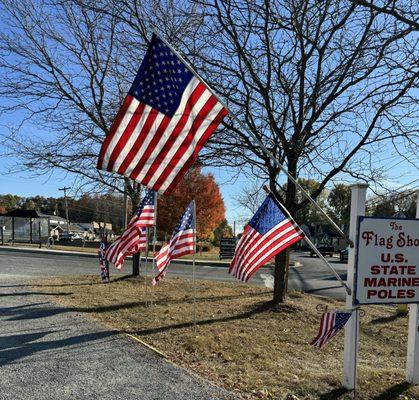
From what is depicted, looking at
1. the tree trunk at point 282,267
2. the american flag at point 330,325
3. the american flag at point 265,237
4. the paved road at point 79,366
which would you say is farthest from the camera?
the tree trunk at point 282,267

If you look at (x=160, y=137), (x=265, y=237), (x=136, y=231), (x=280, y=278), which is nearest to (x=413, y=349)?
(x=265, y=237)

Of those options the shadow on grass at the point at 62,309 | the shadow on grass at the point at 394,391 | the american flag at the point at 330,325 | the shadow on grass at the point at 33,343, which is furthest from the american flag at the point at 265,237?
the shadow on grass at the point at 62,309

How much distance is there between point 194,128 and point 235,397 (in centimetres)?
278

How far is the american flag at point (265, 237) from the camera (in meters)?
6.59

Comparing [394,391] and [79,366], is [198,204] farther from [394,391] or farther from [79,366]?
[394,391]

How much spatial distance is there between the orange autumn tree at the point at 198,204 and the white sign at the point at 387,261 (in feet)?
119

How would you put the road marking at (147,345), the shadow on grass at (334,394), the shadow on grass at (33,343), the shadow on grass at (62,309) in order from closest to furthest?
the shadow on grass at (334,394), the shadow on grass at (33,343), the road marking at (147,345), the shadow on grass at (62,309)

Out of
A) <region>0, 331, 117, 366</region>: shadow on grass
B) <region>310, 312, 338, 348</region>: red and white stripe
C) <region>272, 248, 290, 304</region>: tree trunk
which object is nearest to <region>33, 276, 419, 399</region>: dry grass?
<region>272, 248, 290, 304</region>: tree trunk

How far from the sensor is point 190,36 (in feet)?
33.3

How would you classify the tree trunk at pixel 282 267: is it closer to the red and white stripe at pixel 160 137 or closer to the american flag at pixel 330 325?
the american flag at pixel 330 325

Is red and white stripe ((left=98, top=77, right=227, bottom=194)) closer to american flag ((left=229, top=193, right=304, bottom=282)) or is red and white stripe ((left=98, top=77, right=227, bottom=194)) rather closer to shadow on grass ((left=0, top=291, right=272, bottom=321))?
american flag ((left=229, top=193, right=304, bottom=282))

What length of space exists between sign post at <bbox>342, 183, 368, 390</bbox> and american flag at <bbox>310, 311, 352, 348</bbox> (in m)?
0.16

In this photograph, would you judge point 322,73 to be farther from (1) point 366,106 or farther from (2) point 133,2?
(2) point 133,2

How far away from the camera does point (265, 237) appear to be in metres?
7.10
